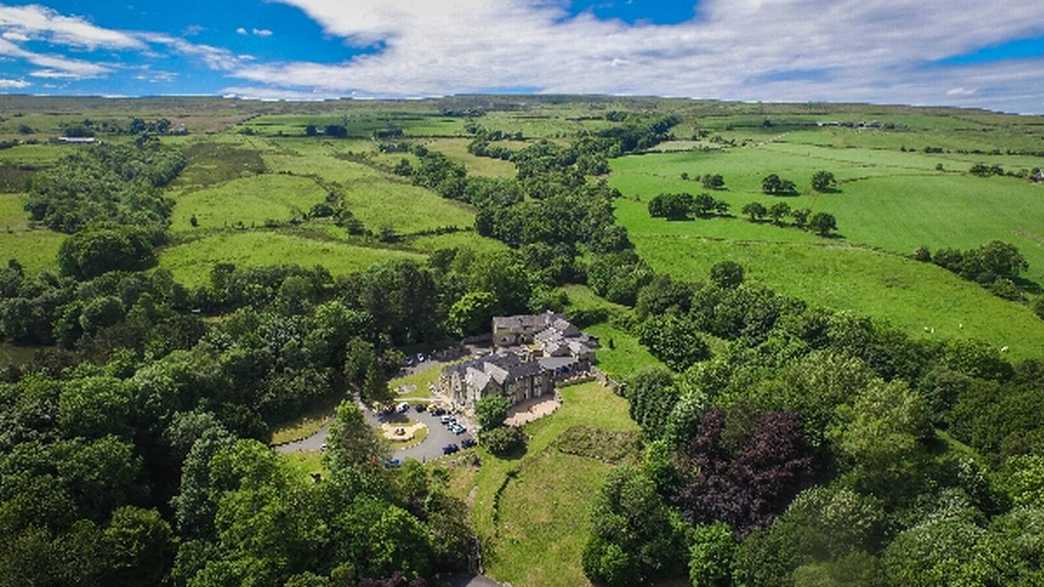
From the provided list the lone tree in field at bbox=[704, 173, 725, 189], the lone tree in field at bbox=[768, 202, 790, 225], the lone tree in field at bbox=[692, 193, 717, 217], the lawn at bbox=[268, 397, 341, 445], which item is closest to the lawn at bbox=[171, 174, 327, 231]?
the lawn at bbox=[268, 397, 341, 445]

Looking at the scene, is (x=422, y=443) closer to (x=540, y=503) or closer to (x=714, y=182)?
(x=540, y=503)

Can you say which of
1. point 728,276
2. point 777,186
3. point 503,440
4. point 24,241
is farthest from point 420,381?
point 777,186

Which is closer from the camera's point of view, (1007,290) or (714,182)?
(1007,290)

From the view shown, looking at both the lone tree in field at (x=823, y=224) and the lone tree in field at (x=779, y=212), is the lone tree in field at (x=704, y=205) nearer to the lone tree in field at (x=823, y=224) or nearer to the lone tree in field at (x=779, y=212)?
the lone tree in field at (x=779, y=212)

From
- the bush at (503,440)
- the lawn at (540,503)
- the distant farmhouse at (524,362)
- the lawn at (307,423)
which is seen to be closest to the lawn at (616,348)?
the distant farmhouse at (524,362)

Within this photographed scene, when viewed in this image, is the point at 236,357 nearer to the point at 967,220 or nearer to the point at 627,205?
the point at 627,205

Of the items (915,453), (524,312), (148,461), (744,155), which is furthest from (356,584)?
(744,155)
